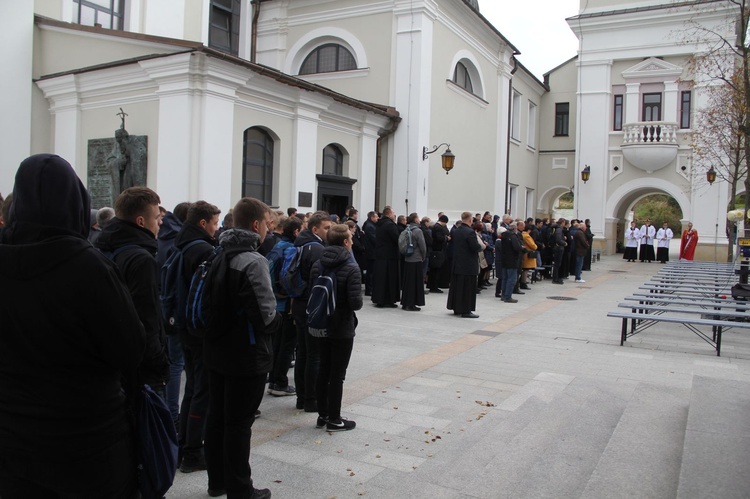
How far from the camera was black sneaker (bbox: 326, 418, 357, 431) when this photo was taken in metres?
5.28

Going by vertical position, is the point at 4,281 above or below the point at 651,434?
above

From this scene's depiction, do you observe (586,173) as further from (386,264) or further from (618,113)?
(386,264)

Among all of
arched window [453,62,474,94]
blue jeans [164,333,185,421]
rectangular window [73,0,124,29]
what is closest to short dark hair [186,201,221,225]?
blue jeans [164,333,185,421]

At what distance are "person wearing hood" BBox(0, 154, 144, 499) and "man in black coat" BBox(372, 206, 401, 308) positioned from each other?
34.0ft

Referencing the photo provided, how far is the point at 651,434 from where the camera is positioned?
521 centimetres

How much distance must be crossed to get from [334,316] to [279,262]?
1.14 metres

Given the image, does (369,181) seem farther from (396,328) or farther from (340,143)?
(396,328)

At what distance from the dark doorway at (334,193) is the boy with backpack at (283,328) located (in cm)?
1022

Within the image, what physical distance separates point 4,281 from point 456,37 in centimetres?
2125

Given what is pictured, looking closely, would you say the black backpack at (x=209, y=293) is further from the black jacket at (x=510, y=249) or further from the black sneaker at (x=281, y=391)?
the black jacket at (x=510, y=249)

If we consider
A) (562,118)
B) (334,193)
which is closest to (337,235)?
(334,193)

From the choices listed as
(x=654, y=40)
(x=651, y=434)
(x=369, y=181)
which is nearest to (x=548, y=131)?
(x=654, y=40)

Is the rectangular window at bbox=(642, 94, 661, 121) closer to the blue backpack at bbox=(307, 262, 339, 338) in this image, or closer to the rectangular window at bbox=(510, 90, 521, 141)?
the rectangular window at bbox=(510, 90, 521, 141)

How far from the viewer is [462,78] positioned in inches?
922
